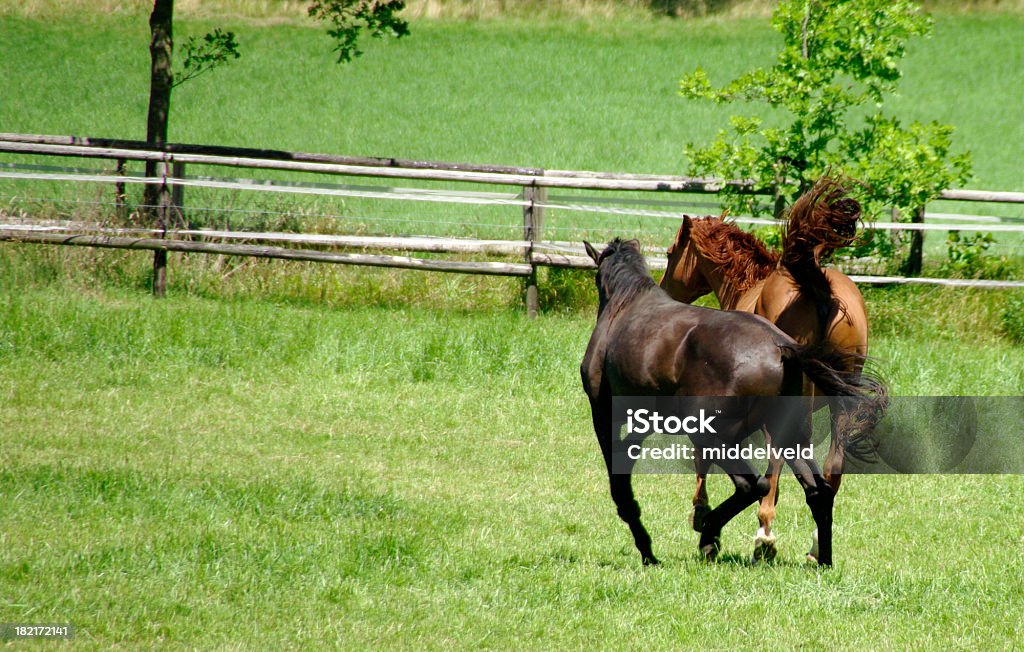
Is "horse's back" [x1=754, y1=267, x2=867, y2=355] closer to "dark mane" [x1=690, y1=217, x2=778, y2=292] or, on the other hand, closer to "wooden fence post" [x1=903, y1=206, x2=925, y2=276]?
"dark mane" [x1=690, y1=217, x2=778, y2=292]

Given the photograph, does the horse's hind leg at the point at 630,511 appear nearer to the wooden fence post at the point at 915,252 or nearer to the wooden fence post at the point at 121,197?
the wooden fence post at the point at 915,252

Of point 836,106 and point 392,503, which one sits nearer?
point 392,503

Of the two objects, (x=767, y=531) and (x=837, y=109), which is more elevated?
(x=837, y=109)

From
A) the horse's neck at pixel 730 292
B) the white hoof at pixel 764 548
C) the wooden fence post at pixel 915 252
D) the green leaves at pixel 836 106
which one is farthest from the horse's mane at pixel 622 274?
the wooden fence post at pixel 915 252

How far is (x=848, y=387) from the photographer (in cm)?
490

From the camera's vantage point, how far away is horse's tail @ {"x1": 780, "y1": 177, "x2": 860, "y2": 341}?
19.1 ft

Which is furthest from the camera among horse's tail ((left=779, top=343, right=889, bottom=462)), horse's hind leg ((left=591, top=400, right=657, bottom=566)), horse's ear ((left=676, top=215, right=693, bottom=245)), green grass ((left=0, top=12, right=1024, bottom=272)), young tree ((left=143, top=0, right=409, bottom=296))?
green grass ((left=0, top=12, right=1024, bottom=272))

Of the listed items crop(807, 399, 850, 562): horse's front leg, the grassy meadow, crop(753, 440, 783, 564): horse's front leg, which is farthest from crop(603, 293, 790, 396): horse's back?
the grassy meadow

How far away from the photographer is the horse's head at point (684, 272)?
A: 6.98 meters

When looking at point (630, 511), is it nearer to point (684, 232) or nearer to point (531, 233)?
point (684, 232)

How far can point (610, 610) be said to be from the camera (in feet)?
14.9

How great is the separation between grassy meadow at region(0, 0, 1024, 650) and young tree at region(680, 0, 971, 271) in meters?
1.56

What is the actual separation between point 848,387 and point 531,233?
670 centimetres

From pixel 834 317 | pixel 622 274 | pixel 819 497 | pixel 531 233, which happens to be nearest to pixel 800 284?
pixel 834 317
